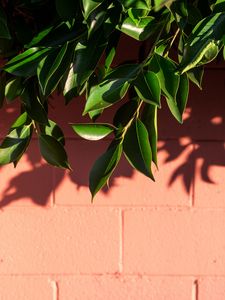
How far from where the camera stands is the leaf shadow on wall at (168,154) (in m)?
1.57

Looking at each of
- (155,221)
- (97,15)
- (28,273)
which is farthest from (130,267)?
(97,15)

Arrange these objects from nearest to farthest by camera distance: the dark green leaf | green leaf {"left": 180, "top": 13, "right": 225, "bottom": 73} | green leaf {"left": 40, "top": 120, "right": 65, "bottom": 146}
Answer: green leaf {"left": 180, "top": 13, "right": 225, "bottom": 73} → the dark green leaf → green leaf {"left": 40, "top": 120, "right": 65, "bottom": 146}

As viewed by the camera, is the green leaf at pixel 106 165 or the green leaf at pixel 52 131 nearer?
the green leaf at pixel 106 165

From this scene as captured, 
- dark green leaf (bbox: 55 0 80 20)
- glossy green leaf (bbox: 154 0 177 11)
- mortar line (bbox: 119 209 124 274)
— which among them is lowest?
mortar line (bbox: 119 209 124 274)

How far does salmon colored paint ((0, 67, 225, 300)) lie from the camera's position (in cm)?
159

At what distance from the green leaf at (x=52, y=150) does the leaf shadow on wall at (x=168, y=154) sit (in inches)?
13.5

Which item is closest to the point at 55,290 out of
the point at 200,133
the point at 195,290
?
the point at 195,290

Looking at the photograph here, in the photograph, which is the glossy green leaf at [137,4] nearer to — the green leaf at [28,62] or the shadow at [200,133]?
the green leaf at [28,62]

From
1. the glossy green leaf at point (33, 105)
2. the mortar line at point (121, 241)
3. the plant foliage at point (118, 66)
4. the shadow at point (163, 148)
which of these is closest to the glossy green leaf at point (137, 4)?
the plant foliage at point (118, 66)

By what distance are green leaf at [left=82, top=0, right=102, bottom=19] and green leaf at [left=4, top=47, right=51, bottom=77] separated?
138 millimetres

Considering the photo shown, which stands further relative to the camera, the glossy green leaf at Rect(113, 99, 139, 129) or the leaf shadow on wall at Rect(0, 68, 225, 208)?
the leaf shadow on wall at Rect(0, 68, 225, 208)

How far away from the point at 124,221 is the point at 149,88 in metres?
0.72

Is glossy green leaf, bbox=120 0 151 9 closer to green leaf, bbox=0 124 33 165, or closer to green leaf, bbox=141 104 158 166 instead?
green leaf, bbox=141 104 158 166

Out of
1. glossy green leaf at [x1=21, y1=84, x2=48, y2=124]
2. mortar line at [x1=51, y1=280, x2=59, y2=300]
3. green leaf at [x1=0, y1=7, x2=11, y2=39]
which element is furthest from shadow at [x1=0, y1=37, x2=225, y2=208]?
green leaf at [x1=0, y1=7, x2=11, y2=39]
